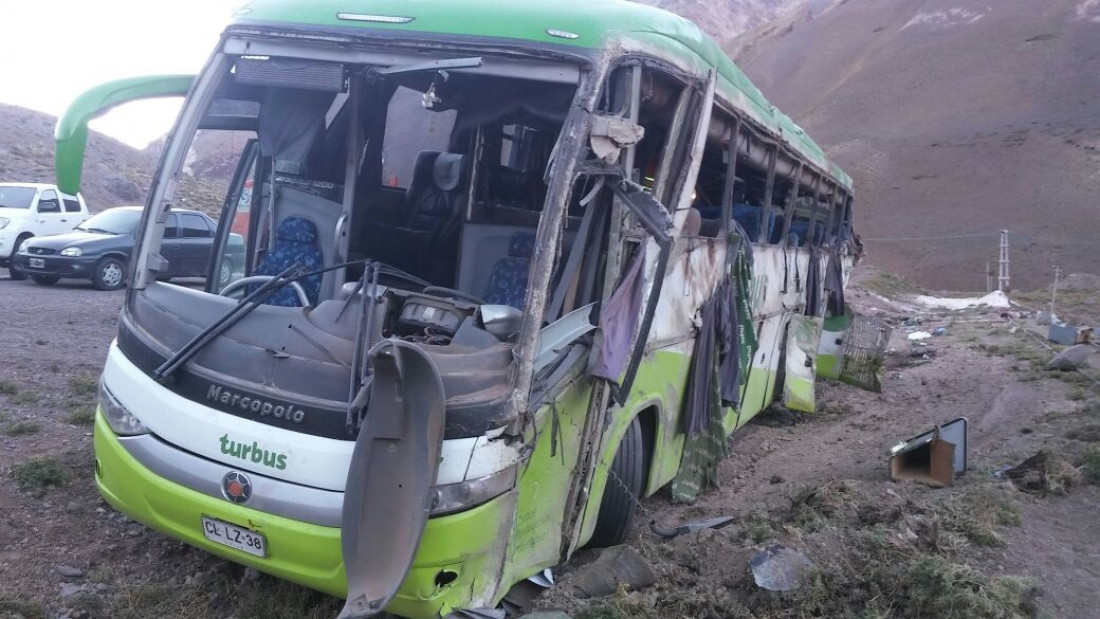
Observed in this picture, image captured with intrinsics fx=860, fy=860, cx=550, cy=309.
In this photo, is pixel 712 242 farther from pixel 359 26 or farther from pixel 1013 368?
pixel 1013 368

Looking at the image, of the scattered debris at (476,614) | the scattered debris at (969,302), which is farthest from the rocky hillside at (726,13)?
Answer: the scattered debris at (476,614)

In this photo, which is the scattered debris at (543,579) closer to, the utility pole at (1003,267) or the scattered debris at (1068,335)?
the scattered debris at (1068,335)

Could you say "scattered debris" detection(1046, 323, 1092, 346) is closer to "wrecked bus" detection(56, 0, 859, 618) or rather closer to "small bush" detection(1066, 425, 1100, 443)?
"small bush" detection(1066, 425, 1100, 443)

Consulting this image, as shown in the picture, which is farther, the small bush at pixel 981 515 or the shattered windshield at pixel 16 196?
the shattered windshield at pixel 16 196

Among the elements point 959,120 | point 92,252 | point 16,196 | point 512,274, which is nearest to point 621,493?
point 512,274

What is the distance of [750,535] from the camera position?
4.96 metres

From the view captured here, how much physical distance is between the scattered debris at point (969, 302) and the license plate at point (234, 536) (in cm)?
2209

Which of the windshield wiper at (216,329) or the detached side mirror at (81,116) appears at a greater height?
the detached side mirror at (81,116)

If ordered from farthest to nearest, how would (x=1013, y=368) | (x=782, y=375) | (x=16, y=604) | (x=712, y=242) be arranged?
(x=1013, y=368), (x=782, y=375), (x=712, y=242), (x=16, y=604)

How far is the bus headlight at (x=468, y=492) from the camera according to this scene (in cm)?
321

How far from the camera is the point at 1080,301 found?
79.7 ft

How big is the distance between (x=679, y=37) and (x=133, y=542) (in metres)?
3.95

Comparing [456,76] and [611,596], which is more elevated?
[456,76]


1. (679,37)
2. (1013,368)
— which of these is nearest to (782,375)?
(1013,368)
